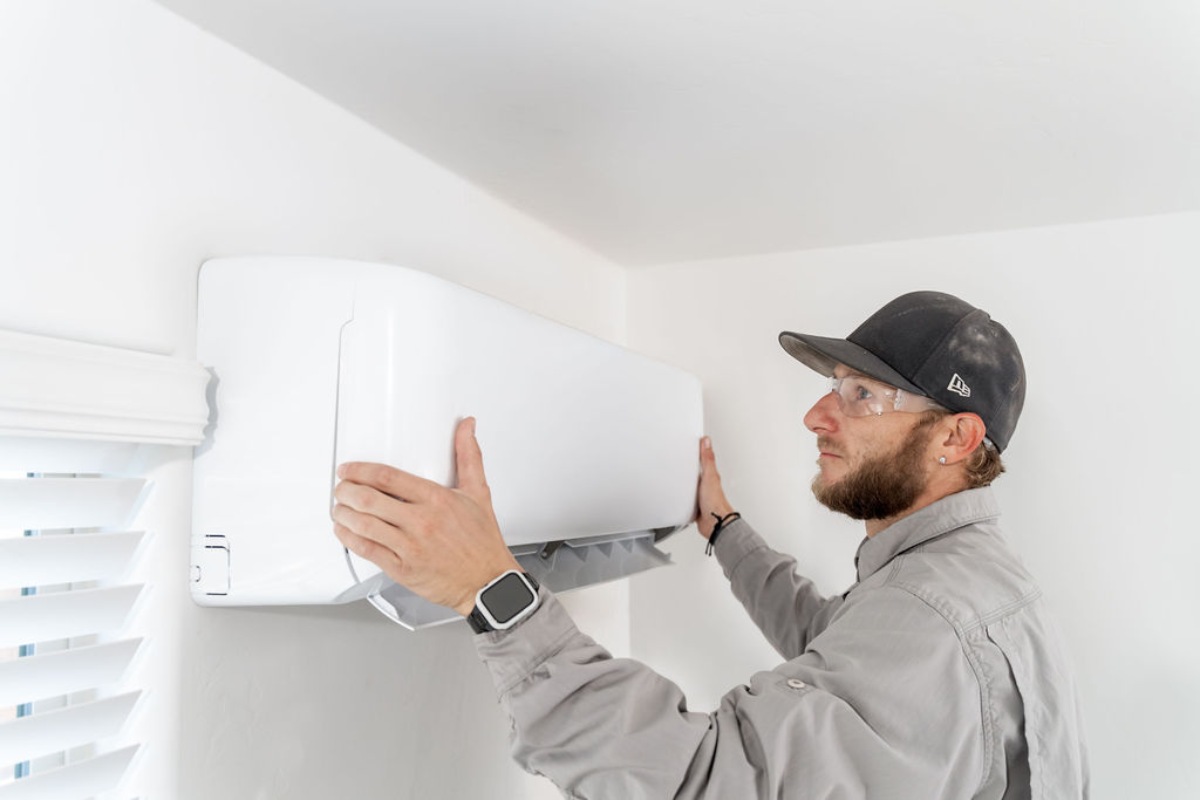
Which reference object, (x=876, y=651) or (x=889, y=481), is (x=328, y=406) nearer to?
(x=876, y=651)

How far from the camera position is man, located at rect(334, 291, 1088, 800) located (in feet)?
2.96

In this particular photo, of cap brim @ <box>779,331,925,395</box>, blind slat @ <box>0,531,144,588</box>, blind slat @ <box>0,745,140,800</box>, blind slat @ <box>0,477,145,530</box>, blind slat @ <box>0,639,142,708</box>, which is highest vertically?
cap brim @ <box>779,331,925,395</box>

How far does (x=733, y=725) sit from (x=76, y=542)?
67 centimetres

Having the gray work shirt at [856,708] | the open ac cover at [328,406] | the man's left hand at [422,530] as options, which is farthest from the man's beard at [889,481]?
the man's left hand at [422,530]

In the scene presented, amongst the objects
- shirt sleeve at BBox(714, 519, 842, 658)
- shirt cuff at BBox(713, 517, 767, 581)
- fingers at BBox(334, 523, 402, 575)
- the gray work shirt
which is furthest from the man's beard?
fingers at BBox(334, 523, 402, 575)

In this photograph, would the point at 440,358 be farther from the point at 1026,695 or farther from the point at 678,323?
the point at 678,323

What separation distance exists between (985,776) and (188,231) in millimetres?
1083

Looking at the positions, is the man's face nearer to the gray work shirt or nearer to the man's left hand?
the gray work shirt

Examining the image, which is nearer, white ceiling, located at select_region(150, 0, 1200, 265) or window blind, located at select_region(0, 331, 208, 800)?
window blind, located at select_region(0, 331, 208, 800)

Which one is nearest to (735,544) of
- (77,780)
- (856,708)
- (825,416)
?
(825,416)

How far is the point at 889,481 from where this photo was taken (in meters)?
1.34

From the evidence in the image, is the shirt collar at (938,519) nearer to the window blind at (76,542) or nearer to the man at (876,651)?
the man at (876,651)

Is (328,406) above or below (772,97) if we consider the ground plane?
below

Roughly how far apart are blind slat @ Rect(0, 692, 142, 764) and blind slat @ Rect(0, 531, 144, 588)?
0.12 metres
